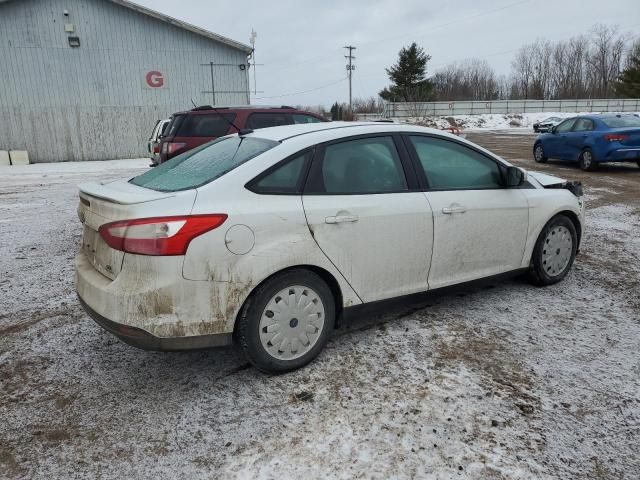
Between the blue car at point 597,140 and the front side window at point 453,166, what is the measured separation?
9.89m

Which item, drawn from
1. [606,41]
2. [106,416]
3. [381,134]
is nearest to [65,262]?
[106,416]

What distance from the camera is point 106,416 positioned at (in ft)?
9.10

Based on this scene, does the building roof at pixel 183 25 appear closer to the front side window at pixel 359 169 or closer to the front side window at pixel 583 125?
the front side window at pixel 583 125

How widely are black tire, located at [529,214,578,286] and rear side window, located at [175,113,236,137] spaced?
Result: 244 inches

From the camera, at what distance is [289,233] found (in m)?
2.98

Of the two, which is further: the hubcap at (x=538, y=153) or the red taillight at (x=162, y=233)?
the hubcap at (x=538, y=153)

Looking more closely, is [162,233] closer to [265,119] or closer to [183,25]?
[265,119]

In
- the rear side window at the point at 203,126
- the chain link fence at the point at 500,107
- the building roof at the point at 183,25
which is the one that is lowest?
the rear side window at the point at 203,126

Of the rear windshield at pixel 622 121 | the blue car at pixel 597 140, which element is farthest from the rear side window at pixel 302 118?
the rear windshield at pixel 622 121

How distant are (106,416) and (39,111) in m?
21.0

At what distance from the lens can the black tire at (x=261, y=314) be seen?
2910 millimetres

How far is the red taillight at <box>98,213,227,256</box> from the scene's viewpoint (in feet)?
8.68

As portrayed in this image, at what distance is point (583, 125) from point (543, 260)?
34.8 feet

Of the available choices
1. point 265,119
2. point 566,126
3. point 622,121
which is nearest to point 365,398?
point 265,119
